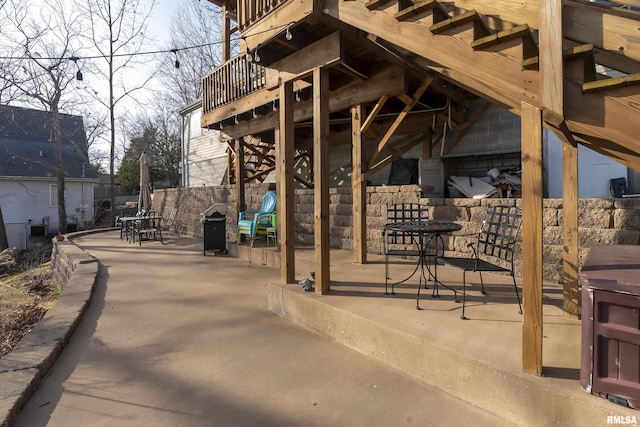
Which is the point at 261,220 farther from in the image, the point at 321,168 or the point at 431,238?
the point at 431,238

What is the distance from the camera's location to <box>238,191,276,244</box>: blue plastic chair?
21.7ft

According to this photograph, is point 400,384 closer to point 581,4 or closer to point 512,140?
point 581,4

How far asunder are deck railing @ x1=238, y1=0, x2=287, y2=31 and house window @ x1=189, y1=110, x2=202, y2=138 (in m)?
10.2

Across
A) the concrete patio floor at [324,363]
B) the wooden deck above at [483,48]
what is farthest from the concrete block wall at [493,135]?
the concrete patio floor at [324,363]

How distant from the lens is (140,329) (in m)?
3.37

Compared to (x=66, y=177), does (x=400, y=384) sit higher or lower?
lower

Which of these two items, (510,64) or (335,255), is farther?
(335,255)

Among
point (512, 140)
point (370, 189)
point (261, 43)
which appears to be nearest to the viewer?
point (261, 43)

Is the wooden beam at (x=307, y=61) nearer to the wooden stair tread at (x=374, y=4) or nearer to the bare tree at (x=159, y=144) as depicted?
the wooden stair tread at (x=374, y=4)

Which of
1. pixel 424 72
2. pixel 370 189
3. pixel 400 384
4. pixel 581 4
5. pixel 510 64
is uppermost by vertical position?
pixel 424 72

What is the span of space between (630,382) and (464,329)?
95 cm

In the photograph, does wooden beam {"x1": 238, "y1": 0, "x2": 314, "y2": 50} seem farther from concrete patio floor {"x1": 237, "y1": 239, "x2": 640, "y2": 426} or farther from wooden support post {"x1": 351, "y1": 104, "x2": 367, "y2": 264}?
concrete patio floor {"x1": 237, "y1": 239, "x2": 640, "y2": 426}

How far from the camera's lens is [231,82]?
7465 mm

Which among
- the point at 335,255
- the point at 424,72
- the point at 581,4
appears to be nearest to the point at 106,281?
the point at 335,255
